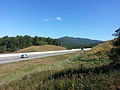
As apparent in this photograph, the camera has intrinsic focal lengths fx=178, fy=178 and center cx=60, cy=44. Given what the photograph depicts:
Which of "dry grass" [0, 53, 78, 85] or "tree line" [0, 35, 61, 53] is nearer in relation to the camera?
"dry grass" [0, 53, 78, 85]

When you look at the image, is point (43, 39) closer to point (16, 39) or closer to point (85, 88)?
point (16, 39)

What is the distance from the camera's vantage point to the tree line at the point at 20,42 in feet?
393

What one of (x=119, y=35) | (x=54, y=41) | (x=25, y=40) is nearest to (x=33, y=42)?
(x=25, y=40)

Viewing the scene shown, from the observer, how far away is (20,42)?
12988 cm

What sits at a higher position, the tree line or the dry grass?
the tree line

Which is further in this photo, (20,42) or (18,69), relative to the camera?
(20,42)

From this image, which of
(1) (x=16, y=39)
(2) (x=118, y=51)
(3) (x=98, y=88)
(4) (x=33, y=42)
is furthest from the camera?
(4) (x=33, y=42)

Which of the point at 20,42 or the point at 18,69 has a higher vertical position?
the point at 20,42

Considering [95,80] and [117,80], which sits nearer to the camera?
[117,80]

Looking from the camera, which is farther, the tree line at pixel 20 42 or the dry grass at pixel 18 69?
the tree line at pixel 20 42

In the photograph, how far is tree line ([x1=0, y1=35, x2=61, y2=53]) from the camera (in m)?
120

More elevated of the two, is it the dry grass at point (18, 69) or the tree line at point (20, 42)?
Answer: the tree line at point (20, 42)

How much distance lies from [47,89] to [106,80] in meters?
1.93

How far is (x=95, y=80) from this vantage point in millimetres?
6012
